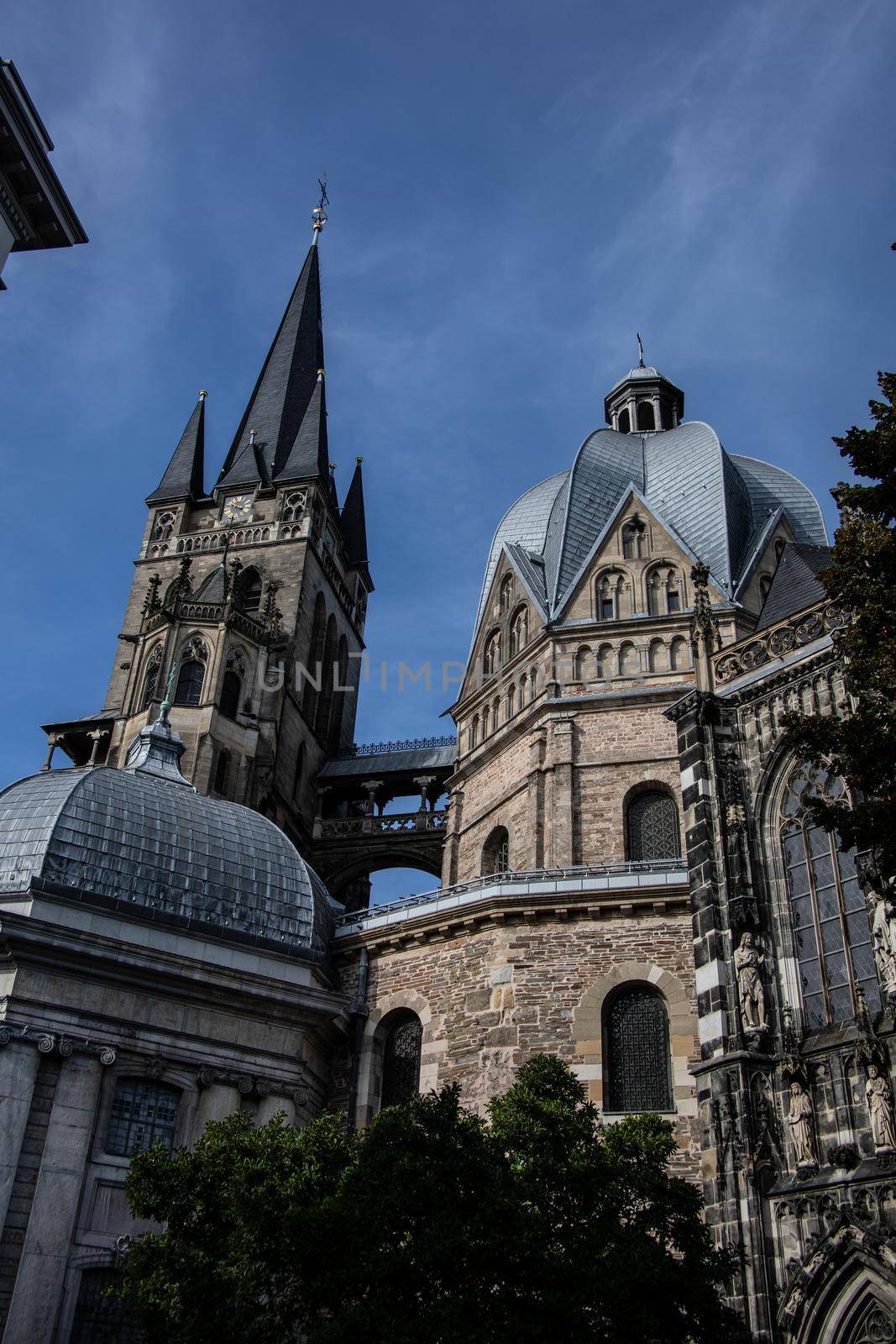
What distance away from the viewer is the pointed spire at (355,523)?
200 feet

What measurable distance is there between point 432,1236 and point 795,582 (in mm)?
15943

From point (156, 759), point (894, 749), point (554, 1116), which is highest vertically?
point (156, 759)

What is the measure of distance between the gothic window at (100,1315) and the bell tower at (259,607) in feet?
61.6

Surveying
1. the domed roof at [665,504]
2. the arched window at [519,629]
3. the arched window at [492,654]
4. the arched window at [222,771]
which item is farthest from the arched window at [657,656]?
the arched window at [222,771]

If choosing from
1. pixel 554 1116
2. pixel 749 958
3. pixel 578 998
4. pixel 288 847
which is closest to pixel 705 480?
pixel 288 847

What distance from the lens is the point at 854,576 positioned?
1444cm

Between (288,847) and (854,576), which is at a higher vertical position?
(288,847)

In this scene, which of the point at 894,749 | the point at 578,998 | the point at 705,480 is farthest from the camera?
the point at 705,480

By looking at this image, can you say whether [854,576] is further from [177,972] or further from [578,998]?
[177,972]

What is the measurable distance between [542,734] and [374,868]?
1525 centimetres

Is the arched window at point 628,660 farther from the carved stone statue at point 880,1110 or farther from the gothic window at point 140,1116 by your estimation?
the carved stone statue at point 880,1110

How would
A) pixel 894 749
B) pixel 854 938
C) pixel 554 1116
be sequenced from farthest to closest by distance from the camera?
pixel 854 938, pixel 554 1116, pixel 894 749

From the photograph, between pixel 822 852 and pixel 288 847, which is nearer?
pixel 822 852

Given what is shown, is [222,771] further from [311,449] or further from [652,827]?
[311,449]
